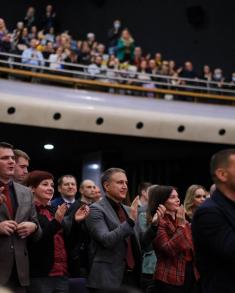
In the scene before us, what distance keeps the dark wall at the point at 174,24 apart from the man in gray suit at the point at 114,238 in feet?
35.6

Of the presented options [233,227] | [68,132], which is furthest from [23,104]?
[233,227]

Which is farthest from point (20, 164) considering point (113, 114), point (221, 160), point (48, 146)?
point (48, 146)

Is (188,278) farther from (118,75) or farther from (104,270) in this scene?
(118,75)

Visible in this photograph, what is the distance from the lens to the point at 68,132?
10641mm

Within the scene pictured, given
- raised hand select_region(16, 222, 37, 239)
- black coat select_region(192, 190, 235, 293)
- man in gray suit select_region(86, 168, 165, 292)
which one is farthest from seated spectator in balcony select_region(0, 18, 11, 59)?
black coat select_region(192, 190, 235, 293)

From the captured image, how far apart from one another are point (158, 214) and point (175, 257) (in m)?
0.39

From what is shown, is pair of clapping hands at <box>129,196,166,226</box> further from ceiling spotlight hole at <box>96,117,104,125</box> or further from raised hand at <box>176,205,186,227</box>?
ceiling spotlight hole at <box>96,117,104,125</box>

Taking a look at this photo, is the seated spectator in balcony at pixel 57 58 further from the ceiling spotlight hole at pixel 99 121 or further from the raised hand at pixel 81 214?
the raised hand at pixel 81 214

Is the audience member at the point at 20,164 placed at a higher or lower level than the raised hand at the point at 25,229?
higher

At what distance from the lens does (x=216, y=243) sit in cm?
305

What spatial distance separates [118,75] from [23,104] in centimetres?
210

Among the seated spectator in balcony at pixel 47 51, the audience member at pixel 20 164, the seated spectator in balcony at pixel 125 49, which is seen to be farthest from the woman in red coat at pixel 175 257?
the seated spectator in balcony at pixel 125 49

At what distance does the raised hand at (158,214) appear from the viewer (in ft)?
14.7

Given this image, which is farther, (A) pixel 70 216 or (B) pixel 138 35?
(B) pixel 138 35
